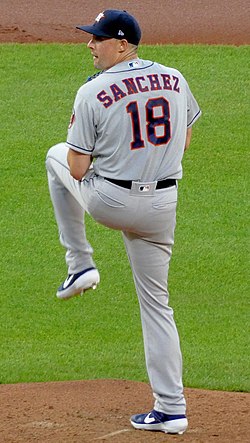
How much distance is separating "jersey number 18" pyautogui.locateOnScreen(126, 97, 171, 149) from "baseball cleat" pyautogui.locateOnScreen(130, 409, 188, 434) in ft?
4.78

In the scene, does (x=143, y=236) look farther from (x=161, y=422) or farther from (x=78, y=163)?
(x=161, y=422)

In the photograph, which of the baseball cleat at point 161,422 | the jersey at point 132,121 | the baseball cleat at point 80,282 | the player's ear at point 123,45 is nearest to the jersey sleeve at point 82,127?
the jersey at point 132,121

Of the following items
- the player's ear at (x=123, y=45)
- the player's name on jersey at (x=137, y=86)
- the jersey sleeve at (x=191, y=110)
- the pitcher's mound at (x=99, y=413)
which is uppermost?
the player's ear at (x=123, y=45)

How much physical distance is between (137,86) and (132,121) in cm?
17

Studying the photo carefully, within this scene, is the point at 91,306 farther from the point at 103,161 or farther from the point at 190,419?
the point at 103,161

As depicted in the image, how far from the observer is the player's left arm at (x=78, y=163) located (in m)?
5.61

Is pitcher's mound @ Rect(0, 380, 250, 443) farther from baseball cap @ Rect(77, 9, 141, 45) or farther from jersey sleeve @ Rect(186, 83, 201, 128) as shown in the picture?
baseball cap @ Rect(77, 9, 141, 45)

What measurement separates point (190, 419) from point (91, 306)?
2.22m

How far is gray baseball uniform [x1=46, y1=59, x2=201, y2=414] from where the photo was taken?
18.2 feet

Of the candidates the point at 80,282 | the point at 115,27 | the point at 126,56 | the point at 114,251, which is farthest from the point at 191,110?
the point at 114,251

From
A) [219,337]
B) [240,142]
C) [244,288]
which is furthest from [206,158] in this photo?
[219,337]

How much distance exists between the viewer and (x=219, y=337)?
26.0 feet

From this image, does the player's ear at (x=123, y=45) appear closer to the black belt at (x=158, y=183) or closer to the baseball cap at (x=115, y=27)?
the baseball cap at (x=115, y=27)

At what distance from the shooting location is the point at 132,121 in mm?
5594
